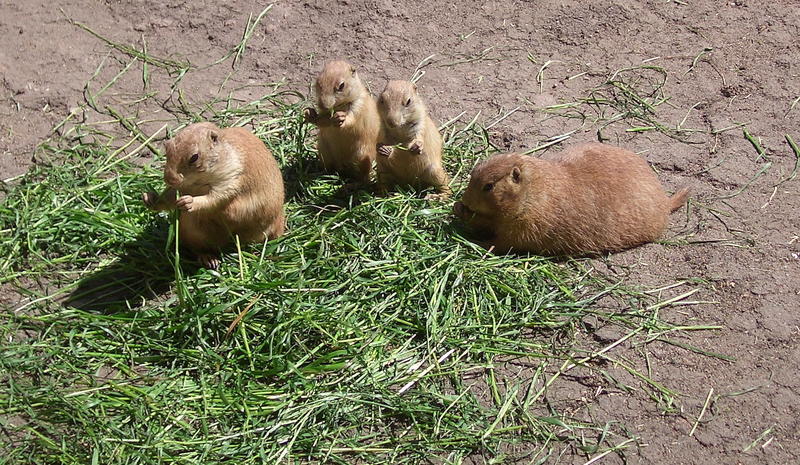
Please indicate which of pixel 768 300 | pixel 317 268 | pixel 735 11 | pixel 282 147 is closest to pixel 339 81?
pixel 282 147

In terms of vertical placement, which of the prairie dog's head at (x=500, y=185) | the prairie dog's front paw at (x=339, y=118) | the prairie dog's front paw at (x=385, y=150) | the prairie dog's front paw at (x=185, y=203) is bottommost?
the prairie dog's head at (x=500, y=185)

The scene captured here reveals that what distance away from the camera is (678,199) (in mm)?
5852

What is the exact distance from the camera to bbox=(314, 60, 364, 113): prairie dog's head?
19.1 ft

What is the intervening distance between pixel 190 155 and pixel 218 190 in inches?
15.0

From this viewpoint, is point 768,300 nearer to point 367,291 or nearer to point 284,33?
point 367,291

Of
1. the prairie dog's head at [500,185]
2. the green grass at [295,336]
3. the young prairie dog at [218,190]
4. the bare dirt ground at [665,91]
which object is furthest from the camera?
the prairie dog's head at [500,185]

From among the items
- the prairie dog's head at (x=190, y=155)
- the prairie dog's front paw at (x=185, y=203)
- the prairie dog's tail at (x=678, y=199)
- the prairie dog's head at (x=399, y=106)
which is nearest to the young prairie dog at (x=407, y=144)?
the prairie dog's head at (x=399, y=106)

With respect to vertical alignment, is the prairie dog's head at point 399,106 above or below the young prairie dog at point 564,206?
above

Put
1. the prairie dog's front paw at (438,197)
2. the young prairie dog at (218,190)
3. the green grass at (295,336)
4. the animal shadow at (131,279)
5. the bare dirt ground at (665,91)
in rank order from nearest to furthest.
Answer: the green grass at (295,336)
the bare dirt ground at (665,91)
the young prairie dog at (218,190)
the animal shadow at (131,279)
the prairie dog's front paw at (438,197)

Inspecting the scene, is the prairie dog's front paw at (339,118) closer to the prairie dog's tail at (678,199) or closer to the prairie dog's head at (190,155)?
the prairie dog's head at (190,155)

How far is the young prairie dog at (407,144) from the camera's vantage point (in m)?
5.76

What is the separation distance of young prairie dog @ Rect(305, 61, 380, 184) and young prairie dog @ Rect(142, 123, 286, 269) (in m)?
0.76

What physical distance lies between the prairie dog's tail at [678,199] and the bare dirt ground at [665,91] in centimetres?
9

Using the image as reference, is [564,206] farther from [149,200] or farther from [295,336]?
[149,200]
